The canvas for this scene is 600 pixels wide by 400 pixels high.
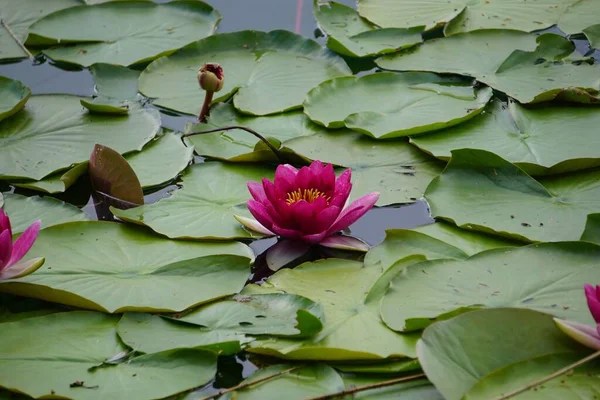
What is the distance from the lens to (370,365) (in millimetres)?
1691

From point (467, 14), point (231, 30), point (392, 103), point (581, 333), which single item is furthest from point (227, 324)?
point (467, 14)

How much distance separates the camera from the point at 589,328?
1.61 metres

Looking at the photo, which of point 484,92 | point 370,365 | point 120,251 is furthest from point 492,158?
point 120,251

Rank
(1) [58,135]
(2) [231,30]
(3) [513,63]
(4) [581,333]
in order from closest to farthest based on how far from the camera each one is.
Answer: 1. (4) [581,333]
2. (1) [58,135]
3. (3) [513,63]
4. (2) [231,30]

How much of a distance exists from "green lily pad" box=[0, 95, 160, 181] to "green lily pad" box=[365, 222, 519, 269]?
3.21 ft

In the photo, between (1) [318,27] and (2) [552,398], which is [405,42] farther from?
(2) [552,398]

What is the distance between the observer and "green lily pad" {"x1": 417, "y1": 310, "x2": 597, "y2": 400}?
1540 millimetres

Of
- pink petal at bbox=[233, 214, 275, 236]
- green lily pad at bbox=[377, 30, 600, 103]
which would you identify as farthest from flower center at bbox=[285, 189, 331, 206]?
green lily pad at bbox=[377, 30, 600, 103]

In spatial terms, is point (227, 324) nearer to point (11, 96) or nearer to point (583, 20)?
point (11, 96)

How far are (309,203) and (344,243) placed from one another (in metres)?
0.17

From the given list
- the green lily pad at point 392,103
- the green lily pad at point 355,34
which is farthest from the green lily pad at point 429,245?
the green lily pad at point 355,34

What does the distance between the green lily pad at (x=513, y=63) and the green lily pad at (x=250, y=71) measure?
0.99ft

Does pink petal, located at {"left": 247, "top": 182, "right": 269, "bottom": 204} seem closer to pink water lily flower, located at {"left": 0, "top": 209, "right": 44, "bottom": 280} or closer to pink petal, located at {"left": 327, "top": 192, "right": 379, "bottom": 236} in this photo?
pink petal, located at {"left": 327, "top": 192, "right": 379, "bottom": 236}

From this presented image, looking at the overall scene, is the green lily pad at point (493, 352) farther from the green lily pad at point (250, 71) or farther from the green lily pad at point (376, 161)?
the green lily pad at point (250, 71)
